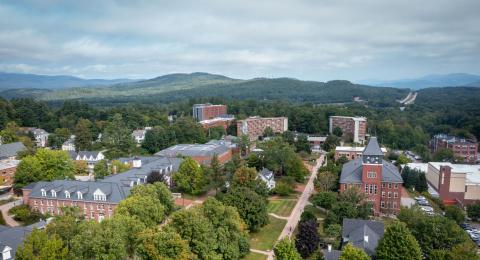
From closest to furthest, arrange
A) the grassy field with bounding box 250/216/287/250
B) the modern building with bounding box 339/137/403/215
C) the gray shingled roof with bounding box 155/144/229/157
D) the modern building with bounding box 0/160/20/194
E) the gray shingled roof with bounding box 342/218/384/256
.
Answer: the gray shingled roof with bounding box 342/218/384/256 < the grassy field with bounding box 250/216/287/250 < the modern building with bounding box 339/137/403/215 < the modern building with bounding box 0/160/20/194 < the gray shingled roof with bounding box 155/144/229/157

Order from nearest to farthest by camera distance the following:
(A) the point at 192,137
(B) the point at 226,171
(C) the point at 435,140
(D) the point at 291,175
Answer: (B) the point at 226,171
(D) the point at 291,175
(A) the point at 192,137
(C) the point at 435,140

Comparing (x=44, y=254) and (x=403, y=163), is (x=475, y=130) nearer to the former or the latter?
(x=403, y=163)

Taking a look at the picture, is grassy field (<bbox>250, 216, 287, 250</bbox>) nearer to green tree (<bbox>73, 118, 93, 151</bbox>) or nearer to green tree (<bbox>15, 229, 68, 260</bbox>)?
green tree (<bbox>15, 229, 68, 260</bbox>)

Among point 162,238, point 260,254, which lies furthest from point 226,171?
point 162,238

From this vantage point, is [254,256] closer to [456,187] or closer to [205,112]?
[456,187]

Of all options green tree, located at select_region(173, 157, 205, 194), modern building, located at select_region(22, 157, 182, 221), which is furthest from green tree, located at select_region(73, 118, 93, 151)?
green tree, located at select_region(173, 157, 205, 194)

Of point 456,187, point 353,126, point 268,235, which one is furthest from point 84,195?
point 353,126
